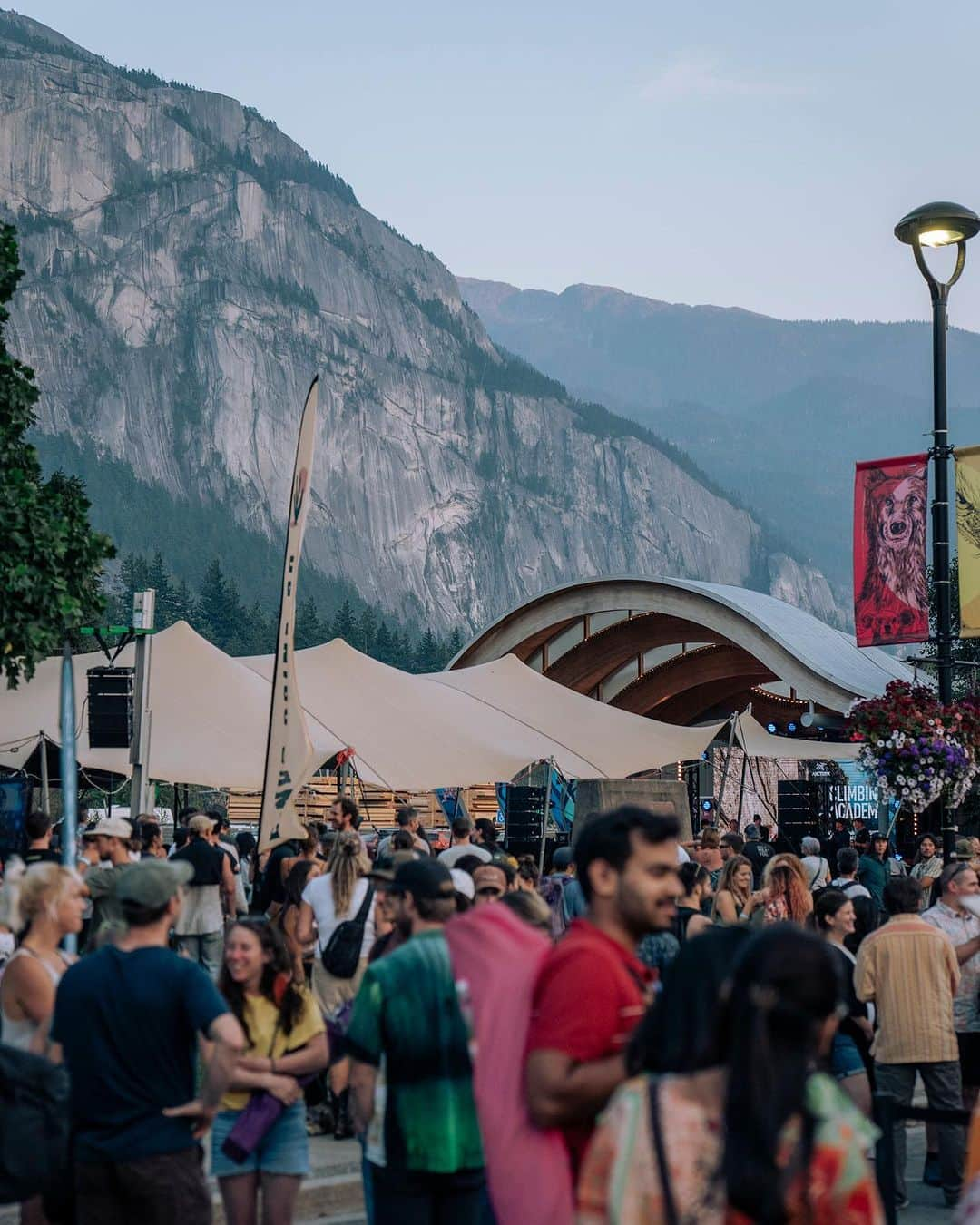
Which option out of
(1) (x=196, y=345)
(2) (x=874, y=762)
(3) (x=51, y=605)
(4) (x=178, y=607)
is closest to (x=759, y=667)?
(2) (x=874, y=762)

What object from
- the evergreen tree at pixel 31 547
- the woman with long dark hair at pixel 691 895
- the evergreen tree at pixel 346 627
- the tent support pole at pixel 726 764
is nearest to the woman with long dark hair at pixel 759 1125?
the woman with long dark hair at pixel 691 895

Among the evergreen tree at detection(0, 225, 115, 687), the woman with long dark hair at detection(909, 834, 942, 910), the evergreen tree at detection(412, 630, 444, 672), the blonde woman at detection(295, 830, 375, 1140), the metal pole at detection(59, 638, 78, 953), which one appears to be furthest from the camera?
the evergreen tree at detection(412, 630, 444, 672)

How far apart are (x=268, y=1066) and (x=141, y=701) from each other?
1094 cm

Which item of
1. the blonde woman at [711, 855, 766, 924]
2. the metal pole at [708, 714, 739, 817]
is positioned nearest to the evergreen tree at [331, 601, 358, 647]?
the metal pole at [708, 714, 739, 817]

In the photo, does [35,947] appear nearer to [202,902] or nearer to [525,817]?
[202,902]

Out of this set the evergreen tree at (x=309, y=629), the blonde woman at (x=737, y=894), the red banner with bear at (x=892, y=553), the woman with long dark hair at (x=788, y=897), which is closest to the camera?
the woman with long dark hair at (x=788, y=897)

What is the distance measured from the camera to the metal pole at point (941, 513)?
1265 cm

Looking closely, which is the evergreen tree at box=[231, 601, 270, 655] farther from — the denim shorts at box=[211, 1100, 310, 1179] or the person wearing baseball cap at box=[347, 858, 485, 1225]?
the person wearing baseball cap at box=[347, 858, 485, 1225]

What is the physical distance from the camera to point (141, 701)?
16.0 m

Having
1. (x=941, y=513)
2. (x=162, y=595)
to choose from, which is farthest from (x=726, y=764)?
(x=162, y=595)

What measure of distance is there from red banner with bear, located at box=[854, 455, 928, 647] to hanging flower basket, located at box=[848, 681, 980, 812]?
0.63m

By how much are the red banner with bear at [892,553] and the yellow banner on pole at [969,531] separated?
324 mm

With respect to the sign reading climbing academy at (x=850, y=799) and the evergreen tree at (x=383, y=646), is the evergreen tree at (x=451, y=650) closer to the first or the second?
the evergreen tree at (x=383, y=646)

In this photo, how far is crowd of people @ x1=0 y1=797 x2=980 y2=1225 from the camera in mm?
2643
